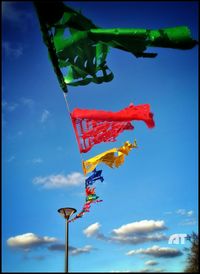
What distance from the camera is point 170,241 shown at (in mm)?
9297

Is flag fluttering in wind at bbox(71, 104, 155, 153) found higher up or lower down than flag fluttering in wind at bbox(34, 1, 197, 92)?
lower down

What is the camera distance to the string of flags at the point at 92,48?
4.96 m

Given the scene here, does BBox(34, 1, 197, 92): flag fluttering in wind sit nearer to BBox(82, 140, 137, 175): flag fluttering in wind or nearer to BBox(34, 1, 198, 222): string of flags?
BBox(34, 1, 198, 222): string of flags

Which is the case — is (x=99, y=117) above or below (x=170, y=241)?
above

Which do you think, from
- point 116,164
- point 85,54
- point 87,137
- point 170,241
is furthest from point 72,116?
point 170,241

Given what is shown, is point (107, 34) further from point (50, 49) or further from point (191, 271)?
point (191, 271)

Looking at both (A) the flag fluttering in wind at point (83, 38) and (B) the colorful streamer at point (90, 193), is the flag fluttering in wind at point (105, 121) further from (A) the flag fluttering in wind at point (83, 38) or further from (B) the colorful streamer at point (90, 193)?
(B) the colorful streamer at point (90, 193)

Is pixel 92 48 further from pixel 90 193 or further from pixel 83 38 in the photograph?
pixel 90 193

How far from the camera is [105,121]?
6121 millimetres

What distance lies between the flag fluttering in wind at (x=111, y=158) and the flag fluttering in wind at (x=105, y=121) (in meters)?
1.19

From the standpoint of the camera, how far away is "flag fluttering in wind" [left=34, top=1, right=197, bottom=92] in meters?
4.93

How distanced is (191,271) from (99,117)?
3281 centimetres

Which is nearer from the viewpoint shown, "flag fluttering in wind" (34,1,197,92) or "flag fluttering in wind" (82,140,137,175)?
"flag fluttering in wind" (34,1,197,92)

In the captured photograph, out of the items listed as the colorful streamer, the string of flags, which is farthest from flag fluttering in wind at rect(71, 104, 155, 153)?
the colorful streamer
